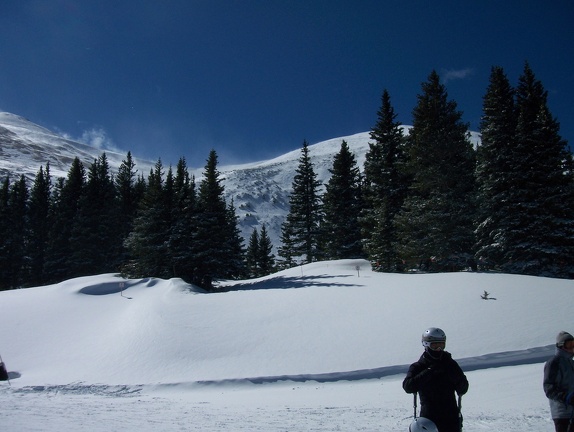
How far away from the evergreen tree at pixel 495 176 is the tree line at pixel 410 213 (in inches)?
2.4

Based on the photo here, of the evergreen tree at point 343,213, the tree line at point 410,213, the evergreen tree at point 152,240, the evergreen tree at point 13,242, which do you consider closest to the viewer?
the tree line at point 410,213

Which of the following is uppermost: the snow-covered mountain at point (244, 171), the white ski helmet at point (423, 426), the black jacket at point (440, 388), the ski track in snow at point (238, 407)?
the snow-covered mountain at point (244, 171)

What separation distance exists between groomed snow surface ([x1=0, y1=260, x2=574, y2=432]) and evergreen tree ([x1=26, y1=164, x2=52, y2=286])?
2881cm

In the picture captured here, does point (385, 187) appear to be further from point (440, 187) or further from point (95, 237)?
point (95, 237)

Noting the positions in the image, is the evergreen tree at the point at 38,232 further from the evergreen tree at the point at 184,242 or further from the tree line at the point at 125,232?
the evergreen tree at the point at 184,242

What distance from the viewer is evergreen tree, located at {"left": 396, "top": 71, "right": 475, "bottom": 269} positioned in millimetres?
22516

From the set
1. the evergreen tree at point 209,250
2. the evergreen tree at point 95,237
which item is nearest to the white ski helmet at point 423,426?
the evergreen tree at point 209,250

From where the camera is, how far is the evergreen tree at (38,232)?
152 feet

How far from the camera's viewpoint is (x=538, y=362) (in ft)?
Answer: 39.2

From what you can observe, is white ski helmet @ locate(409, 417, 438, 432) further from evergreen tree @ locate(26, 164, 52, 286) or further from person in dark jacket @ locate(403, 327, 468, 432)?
evergreen tree @ locate(26, 164, 52, 286)

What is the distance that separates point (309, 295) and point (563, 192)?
15.2 m

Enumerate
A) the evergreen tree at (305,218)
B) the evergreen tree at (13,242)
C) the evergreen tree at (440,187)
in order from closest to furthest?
the evergreen tree at (440,187), the evergreen tree at (305,218), the evergreen tree at (13,242)

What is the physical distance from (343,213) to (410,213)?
14.7 metres

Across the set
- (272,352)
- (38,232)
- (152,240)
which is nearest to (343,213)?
(152,240)
